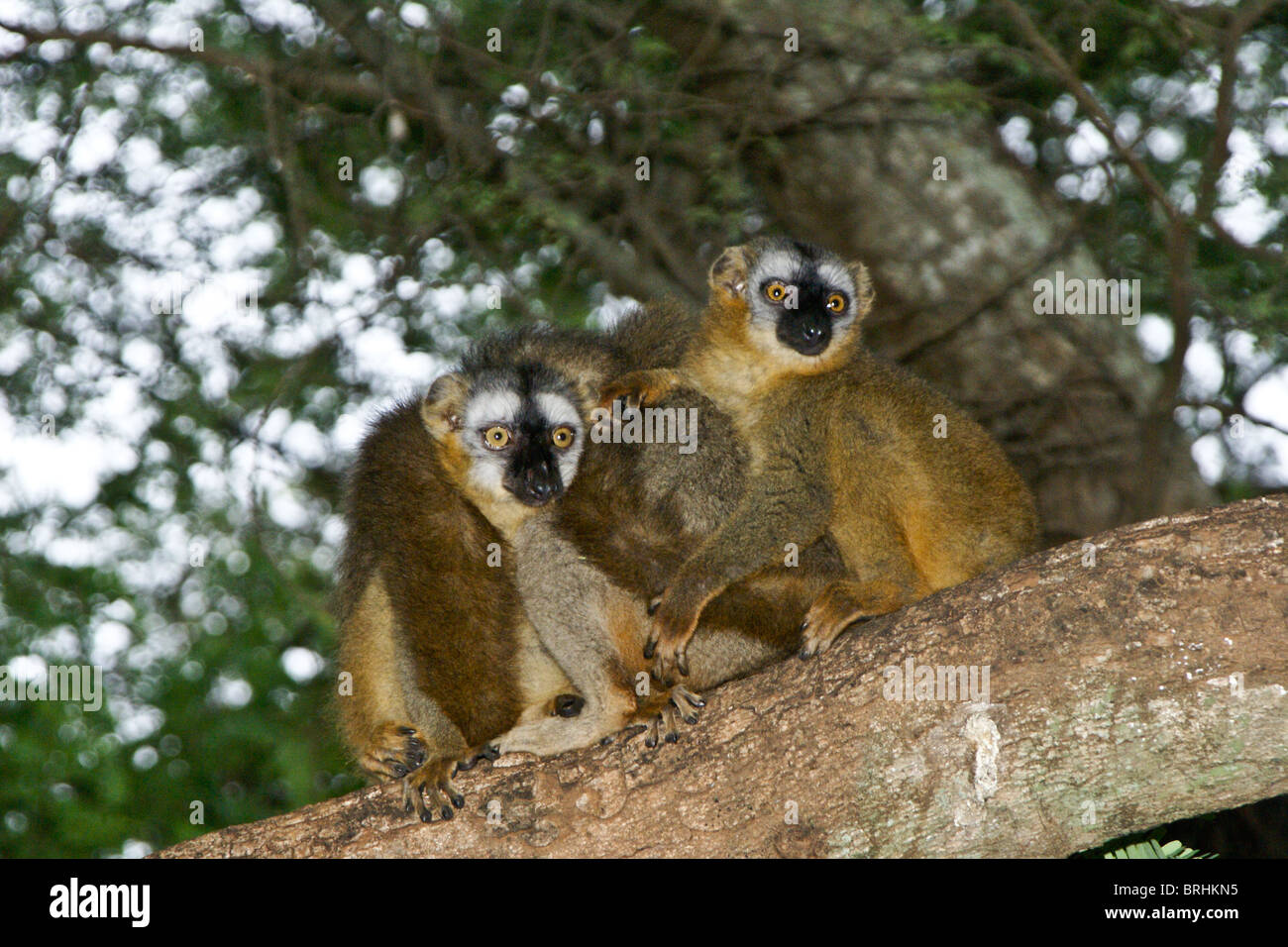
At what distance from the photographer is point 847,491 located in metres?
5.57

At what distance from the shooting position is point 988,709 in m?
4.34

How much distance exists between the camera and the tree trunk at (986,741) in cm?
416

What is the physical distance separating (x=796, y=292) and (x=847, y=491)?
3.75ft

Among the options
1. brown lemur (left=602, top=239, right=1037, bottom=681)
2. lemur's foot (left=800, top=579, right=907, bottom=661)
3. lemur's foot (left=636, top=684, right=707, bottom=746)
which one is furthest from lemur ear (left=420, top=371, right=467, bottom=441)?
lemur's foot (left=800, top=579, right=907, bottom=661)

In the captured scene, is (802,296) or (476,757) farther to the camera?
(802,296)

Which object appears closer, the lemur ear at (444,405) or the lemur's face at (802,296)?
the lemur ear at (444,405)

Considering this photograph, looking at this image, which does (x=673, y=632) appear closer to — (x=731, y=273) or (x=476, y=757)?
(x=476, y=757)

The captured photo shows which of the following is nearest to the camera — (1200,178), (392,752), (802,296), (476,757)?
(476,757)

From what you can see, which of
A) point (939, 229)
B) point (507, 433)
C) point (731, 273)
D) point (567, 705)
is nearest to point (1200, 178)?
point (939, 229)

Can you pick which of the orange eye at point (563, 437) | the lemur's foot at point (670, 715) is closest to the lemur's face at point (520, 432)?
the orange eye at point (563, 437)

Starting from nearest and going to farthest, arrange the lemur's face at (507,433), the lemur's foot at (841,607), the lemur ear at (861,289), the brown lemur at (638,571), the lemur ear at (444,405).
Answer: the lemur's foot at (841,607) < the brown lemur at (638,571) < the lemur's face at (507,433) < the lemur ear at (444,405) < the lemur ear at (861,289)

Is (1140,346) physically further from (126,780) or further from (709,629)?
(126,780)

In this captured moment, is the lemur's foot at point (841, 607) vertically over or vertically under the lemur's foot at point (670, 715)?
Answer: over

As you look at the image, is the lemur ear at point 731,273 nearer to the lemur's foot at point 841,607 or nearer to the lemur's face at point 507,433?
the lemur's face at point 507,433
